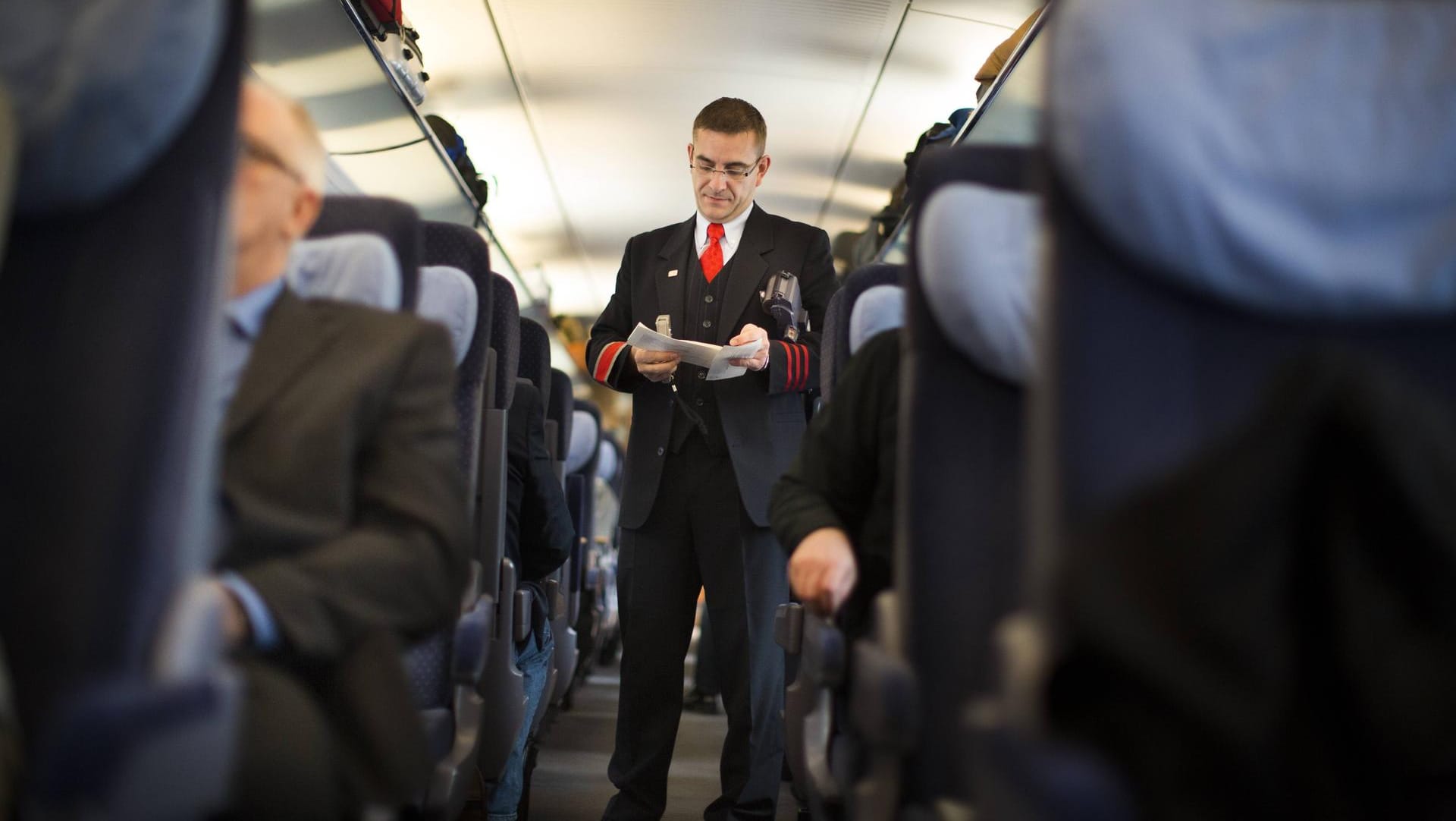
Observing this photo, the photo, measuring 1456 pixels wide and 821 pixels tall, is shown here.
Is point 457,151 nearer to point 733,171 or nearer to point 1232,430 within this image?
point 733,171

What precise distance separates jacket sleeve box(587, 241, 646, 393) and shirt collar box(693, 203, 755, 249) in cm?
20

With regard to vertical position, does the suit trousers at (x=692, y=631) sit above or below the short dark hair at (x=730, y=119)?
below

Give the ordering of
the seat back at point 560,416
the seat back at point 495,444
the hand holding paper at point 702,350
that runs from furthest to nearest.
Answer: the seat back at point 560,416 < the hand holding paper at point 702,350 < the seat back at point 495,444

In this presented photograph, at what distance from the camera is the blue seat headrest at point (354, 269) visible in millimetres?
1580

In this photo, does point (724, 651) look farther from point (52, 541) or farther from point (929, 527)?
point (52, 541)

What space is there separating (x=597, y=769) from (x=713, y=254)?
1821 millimetres

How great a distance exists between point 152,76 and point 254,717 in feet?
1.94

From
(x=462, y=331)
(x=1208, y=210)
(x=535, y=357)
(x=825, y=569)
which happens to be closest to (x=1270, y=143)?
(x=1208, y=210)

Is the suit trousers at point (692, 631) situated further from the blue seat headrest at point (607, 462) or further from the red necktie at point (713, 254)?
the blue seat headrest at point (607, 462)

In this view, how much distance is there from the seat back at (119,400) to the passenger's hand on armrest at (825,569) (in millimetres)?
922

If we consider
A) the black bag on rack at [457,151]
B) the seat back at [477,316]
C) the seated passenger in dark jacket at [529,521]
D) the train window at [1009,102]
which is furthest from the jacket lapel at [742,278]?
the black bag on rack at [457,151]

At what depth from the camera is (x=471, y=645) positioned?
6.37 ft

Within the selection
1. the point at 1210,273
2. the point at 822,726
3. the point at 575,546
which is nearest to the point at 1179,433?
the point at 1210,273

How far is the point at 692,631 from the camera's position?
2.86m
